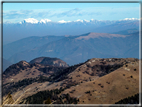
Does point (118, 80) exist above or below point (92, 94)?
above

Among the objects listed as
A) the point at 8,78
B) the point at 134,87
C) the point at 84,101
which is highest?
the point at 134,87

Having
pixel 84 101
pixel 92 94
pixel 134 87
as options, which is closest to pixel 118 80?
pixel 134 87

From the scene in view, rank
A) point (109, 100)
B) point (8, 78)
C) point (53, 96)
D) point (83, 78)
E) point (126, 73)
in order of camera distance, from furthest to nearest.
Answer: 1. point (8, 78)
2. point (83, 78)
3. point (126, 73)
4. point (53, 96)
5. point (109, 100)

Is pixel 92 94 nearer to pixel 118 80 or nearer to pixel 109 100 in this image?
pixel 109 100

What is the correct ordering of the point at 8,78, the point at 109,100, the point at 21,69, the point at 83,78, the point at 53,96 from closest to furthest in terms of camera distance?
the point at 109,100 → the point at 53,96 → the point at 83,78 → the point at 8,78 → the point at 21,69

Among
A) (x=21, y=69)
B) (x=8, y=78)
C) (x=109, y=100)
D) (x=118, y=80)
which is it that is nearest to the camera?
(x=109, y=100)

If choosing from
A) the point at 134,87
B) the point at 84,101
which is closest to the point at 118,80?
the point at 134,87

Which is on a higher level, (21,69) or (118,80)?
(118,80)

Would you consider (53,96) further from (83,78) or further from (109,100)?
(83,78)

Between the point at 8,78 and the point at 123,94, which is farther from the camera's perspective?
the point at 8,78
